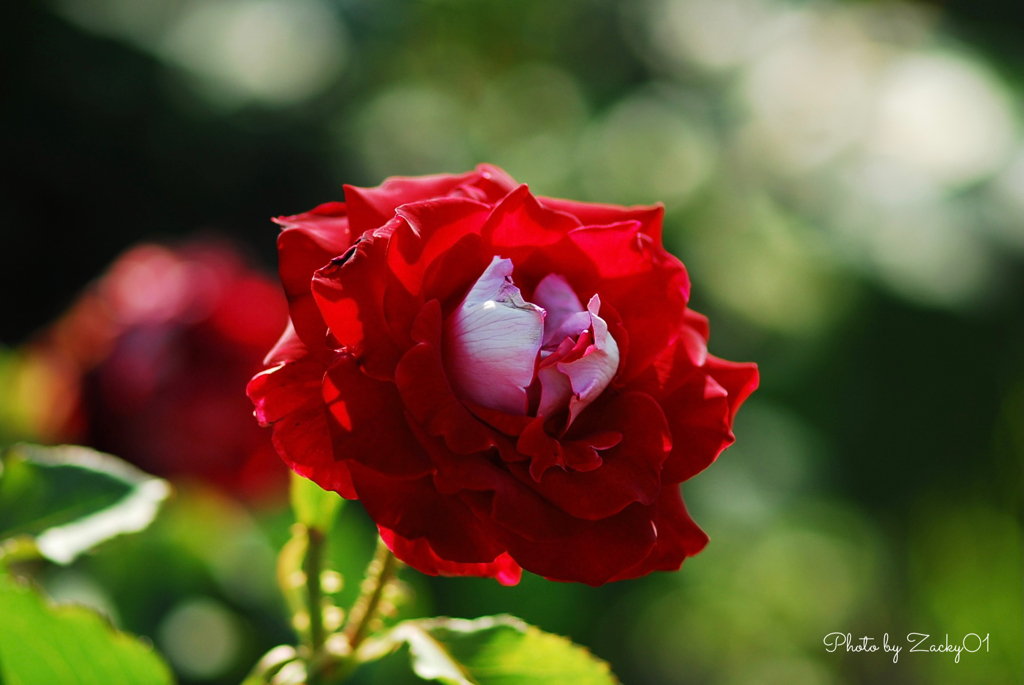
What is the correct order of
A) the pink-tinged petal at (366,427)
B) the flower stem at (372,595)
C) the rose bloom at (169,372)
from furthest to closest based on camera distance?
the rose bloom at (169,372) → the flower stem at (372,595) → the pink-tinged petal at (366,427)

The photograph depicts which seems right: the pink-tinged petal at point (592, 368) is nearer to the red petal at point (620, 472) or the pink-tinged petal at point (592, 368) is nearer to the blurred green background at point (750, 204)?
the red petal at point (620, 472)

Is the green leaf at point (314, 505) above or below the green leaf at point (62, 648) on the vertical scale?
above

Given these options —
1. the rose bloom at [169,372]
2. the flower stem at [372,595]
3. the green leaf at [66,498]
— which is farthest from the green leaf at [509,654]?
the rose bloom at [169,372]

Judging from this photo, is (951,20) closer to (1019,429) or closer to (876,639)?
(1019,429)

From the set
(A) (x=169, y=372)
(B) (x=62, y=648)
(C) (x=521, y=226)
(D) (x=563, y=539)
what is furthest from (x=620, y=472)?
(A) (x=169, y=372)

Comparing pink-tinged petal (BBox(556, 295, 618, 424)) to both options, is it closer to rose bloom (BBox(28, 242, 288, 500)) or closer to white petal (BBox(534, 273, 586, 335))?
white petal (BBox(534, 273, 586, 335))
